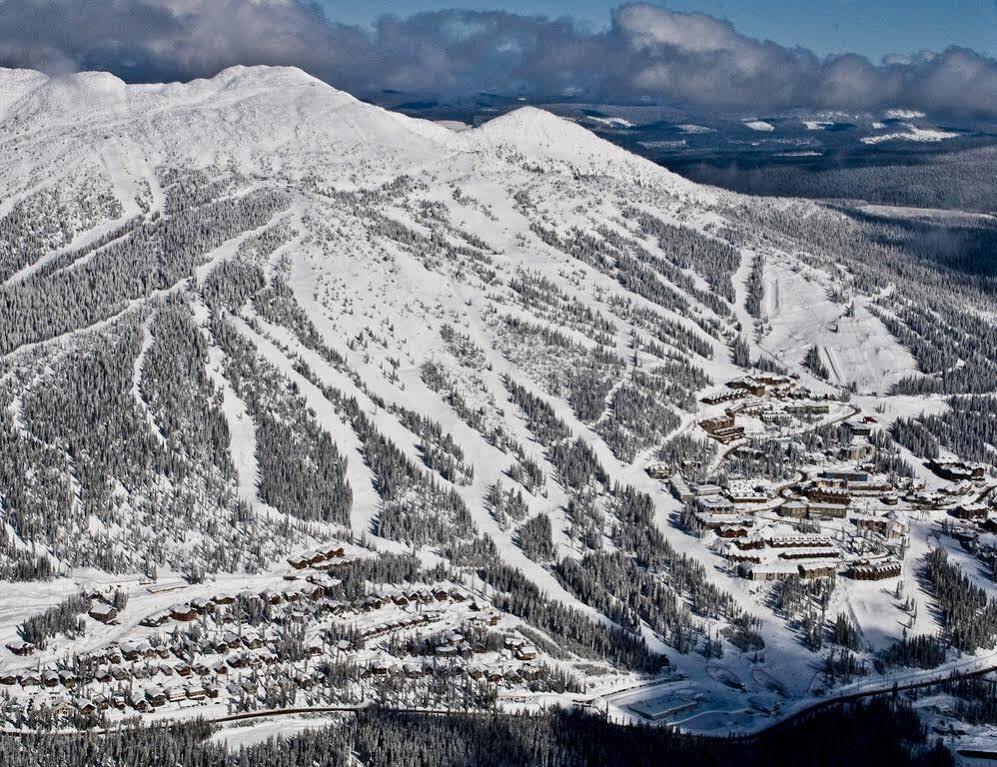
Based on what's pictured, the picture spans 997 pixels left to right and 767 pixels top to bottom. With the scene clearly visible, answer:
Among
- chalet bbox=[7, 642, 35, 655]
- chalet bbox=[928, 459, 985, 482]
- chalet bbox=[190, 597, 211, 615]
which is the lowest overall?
chalet bbox=[7, 642, 35, 655]

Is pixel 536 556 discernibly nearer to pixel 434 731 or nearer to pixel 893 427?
pixel 434 731

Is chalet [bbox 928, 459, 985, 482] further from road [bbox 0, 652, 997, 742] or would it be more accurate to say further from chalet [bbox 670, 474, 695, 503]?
road [bbox 0, 652, 997, 742]

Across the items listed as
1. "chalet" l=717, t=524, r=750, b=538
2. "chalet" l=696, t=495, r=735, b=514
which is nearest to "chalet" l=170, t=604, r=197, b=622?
"chalet" l=717, t=524, r=750, b=538

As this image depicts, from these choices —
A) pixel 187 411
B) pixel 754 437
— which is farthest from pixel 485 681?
pixel 754 437

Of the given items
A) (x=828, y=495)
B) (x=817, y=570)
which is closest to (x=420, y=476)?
(x=817, y=570)

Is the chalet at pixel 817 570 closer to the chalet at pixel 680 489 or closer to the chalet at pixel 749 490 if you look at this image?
the chalet at pixel 749 490

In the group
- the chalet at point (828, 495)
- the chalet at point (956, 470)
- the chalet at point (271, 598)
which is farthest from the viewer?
the chalet at point (956, 470)

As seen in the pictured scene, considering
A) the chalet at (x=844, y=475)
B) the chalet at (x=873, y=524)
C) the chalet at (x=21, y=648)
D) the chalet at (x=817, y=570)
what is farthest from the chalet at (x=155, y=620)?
the chalet at (x=844, y=475)

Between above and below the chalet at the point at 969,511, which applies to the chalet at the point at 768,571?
below
